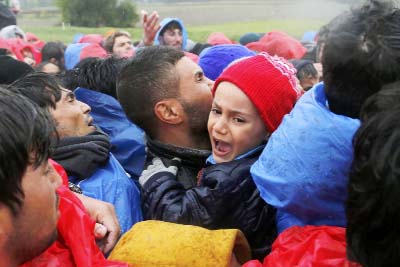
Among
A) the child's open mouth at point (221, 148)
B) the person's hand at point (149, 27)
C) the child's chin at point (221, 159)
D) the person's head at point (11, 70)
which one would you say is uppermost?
the child's open mouth at point (221, 148)

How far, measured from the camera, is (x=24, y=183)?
1.19 m

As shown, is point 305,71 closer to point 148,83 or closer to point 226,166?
point 148,83

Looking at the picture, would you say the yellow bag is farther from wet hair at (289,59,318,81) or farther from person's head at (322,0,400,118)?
wet hair at (289,59,318,81)

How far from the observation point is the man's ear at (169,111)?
2.05 m

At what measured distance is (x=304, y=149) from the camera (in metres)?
1.31

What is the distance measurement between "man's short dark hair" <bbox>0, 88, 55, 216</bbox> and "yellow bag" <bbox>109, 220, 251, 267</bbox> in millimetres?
385

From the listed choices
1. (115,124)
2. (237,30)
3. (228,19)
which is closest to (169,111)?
(115,124)

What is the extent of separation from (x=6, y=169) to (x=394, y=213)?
31.6 inches

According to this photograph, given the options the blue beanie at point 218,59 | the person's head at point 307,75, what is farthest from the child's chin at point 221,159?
the person's head at point 307,75

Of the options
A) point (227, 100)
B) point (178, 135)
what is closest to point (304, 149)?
point (227, 100)

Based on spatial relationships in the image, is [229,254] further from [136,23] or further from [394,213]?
[136,23]

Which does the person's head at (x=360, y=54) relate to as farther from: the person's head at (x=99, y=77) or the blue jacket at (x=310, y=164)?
the person's head at (x=99, y=77)

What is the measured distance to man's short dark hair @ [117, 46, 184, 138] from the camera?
2.07m

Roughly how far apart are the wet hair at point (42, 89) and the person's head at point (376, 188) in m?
1.45
